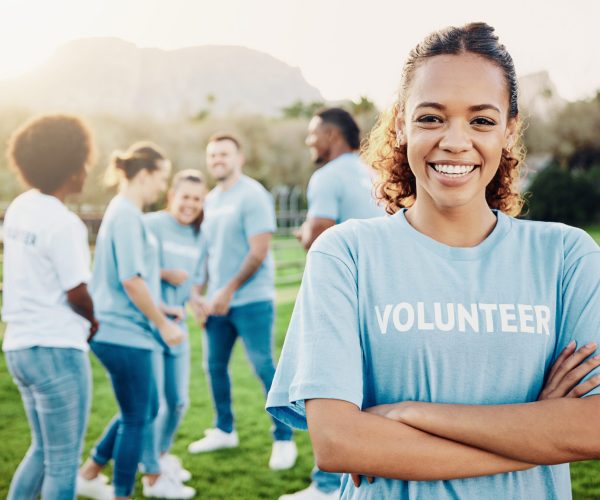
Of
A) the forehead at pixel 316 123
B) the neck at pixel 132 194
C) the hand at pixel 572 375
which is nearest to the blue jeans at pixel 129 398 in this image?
the neck at pixel 132 194

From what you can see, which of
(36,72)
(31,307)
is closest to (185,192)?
(31,307)

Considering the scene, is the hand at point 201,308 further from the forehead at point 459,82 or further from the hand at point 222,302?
the forehead at point 459,82

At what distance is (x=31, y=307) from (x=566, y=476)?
2300mm

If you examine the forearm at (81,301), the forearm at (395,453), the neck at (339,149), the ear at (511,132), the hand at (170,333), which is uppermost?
the neck at (339,149)

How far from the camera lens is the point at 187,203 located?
14.5ft

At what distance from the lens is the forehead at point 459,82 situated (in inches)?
57.7

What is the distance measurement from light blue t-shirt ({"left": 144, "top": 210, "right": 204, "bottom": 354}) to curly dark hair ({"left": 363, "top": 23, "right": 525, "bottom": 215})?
7.95 feet

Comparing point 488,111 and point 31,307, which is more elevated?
point 488,111

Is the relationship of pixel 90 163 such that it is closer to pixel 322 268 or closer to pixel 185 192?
pixel 185 192

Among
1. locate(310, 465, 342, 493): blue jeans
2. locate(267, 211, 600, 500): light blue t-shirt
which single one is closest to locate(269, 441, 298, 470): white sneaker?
locate(310, 465, 342, 493): blue jeans

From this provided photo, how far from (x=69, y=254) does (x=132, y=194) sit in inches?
39.1

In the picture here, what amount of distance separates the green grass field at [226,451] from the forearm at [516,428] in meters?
3.09

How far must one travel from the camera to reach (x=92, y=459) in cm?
410

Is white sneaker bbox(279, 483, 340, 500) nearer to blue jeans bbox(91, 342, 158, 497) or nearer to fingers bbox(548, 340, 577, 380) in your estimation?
blue jeans bbox(91, 342, 158, 497)
